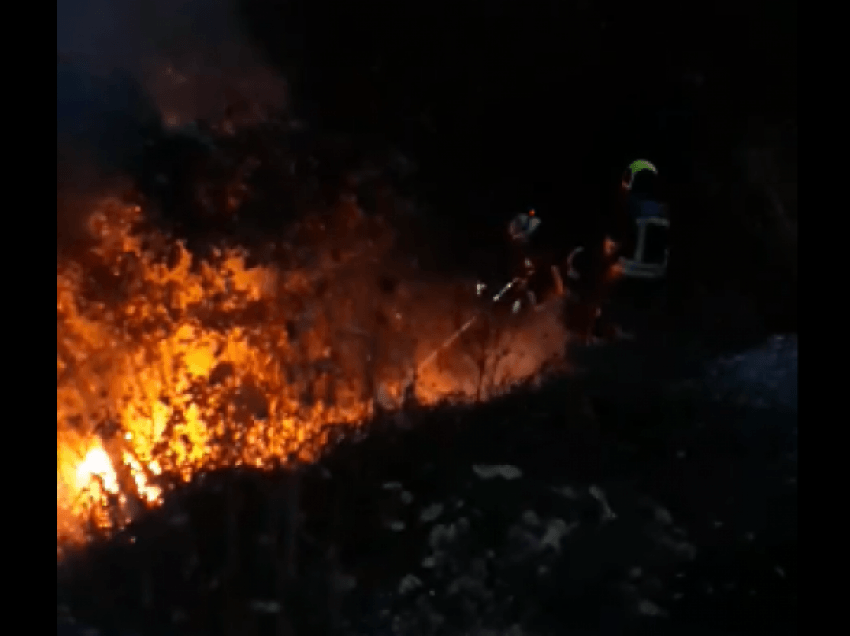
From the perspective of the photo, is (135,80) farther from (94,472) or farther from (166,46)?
(94,472)

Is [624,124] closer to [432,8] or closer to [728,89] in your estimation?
[728,89]

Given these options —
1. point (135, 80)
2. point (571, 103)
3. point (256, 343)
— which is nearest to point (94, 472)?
point (256, 343)

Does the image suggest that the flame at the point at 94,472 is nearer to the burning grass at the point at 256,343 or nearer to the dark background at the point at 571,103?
the burning grass at the point at 256,343

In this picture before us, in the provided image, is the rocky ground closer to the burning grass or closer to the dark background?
the burning grass

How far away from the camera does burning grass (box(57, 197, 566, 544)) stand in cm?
131

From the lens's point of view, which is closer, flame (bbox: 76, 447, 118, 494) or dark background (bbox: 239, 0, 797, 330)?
dark background (bbox: 239, 0, 797, 330)

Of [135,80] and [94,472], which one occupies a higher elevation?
[135,80]

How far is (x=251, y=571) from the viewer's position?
4.28ft

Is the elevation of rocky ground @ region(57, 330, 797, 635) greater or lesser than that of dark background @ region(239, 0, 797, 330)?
lesser

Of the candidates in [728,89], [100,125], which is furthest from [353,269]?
[728,89]

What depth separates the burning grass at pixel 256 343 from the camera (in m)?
1.31

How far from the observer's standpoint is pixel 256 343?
132 centimetres

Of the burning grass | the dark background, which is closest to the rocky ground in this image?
the burning grass

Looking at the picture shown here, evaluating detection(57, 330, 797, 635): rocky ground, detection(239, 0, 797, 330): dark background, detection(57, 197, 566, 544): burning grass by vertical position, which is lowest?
detection(57, 330, 797, 635): rocky ground
